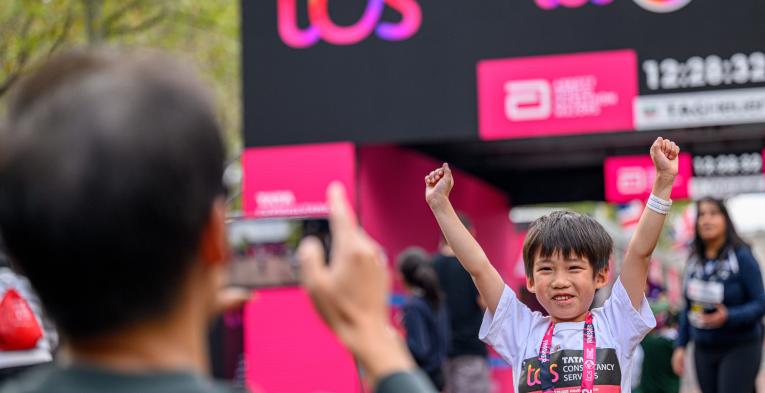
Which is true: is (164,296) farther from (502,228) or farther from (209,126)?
(502,228)

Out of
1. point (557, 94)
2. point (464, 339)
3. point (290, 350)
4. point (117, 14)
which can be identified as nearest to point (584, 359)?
point (464, 339)

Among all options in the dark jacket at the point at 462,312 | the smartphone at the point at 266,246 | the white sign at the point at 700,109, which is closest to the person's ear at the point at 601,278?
the dark jacket at the point at 462,312

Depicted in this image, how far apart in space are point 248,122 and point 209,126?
1042cm

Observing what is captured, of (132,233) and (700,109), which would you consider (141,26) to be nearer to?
(700,109)

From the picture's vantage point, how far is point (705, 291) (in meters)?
6.96

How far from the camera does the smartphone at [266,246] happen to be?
9.91 m

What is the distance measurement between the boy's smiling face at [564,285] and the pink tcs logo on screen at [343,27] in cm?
787

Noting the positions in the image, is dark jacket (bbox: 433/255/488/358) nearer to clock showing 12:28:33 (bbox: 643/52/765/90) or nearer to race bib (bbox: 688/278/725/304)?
race bib (bbox: 688/278/725/304)

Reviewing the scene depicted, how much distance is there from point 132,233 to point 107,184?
57 millimetres

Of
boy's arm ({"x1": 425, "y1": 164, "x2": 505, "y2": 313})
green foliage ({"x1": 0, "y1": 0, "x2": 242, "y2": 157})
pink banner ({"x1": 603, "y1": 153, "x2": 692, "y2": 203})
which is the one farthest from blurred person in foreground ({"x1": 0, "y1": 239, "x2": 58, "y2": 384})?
pink banner ({"x1": 603, "y1": 153, "x2": 692, "y2": 203})

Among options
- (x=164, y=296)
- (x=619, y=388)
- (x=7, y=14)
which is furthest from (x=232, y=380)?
(x=7, y=14)

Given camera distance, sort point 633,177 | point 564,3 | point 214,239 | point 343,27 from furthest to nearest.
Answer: point 633,177 < point 343,27 < point 564,3 < point 214,239

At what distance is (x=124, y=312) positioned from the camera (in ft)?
3.88

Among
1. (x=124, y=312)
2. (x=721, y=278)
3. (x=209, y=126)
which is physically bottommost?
(x=721, y=278)
